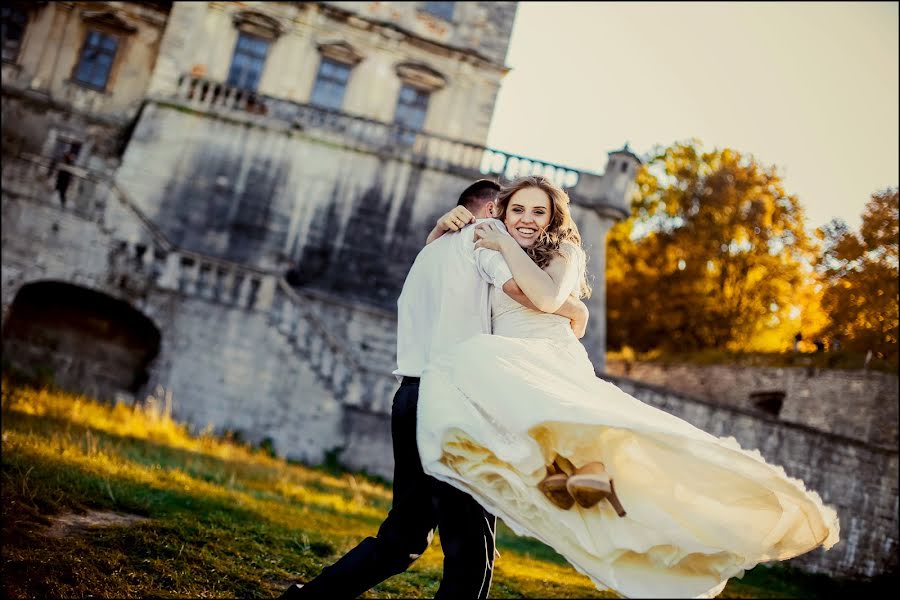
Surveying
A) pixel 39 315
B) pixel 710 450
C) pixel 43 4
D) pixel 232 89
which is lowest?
pixel 39 315

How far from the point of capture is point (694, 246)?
3116cm

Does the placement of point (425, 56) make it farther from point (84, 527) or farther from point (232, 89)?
point (84, 527)

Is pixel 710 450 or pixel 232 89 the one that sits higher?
pixel 232 89

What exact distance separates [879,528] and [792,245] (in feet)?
49.6

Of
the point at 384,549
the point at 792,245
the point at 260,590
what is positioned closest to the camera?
the point at 384,549

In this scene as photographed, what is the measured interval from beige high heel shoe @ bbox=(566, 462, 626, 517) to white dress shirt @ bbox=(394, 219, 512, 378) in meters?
1.05

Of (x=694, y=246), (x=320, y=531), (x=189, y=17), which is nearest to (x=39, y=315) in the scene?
(x=189, y=17)

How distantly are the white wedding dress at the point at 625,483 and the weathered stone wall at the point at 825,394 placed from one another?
16506mm

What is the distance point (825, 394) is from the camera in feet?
69.6

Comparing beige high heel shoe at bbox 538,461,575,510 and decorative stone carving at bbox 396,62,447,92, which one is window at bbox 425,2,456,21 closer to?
decorative stone carving at bbox 396,62,447,92

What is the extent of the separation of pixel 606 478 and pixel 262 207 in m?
20.4

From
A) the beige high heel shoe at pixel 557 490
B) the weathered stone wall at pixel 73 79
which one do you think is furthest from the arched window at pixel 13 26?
the beige high heel shoe at pixel 557 490

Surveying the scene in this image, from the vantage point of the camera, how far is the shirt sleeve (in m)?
4.07

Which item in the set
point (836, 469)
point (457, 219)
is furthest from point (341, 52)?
point (457, 219)
